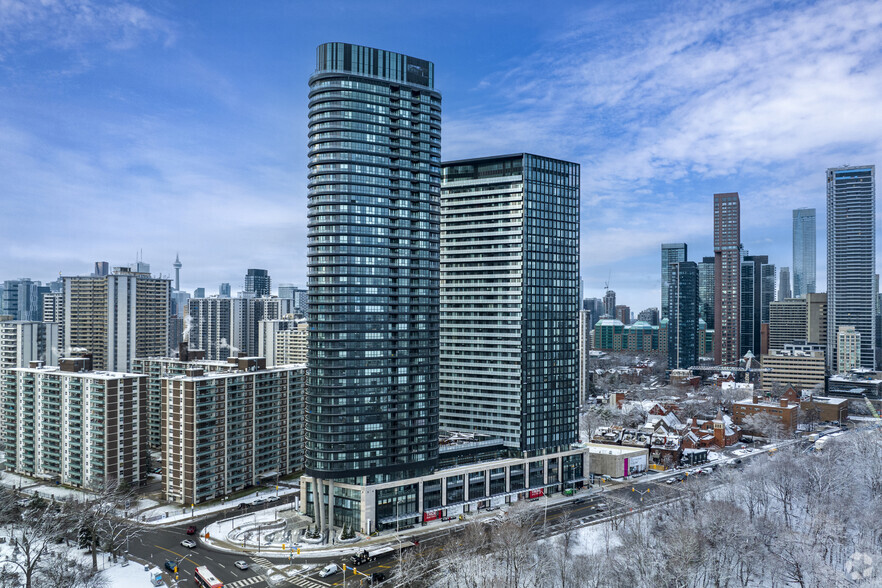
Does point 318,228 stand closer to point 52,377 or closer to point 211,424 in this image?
→ point 211,424

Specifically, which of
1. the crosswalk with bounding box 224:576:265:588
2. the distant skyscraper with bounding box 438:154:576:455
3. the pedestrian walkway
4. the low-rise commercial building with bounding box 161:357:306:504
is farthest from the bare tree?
the distant skyscraper with bounding box 438:154:576:455


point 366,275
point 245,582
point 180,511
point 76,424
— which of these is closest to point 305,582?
point 245,582

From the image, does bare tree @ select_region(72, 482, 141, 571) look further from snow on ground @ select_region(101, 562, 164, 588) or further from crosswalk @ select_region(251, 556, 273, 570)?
crosswalk @ select_region(251, 556, 273, 570)

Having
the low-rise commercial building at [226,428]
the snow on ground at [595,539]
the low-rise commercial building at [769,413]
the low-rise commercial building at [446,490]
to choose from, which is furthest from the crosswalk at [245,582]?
the low-rise commercial building at [769,413]

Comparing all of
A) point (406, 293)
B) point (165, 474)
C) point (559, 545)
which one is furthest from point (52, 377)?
point (559, 545)

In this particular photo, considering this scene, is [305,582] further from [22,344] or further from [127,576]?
[22,344]

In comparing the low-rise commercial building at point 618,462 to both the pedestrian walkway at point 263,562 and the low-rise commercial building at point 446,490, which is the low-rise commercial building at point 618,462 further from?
the pedestrian walkway at point 263,562

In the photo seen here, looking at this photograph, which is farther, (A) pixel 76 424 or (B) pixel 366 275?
(A) pixel 76 424
